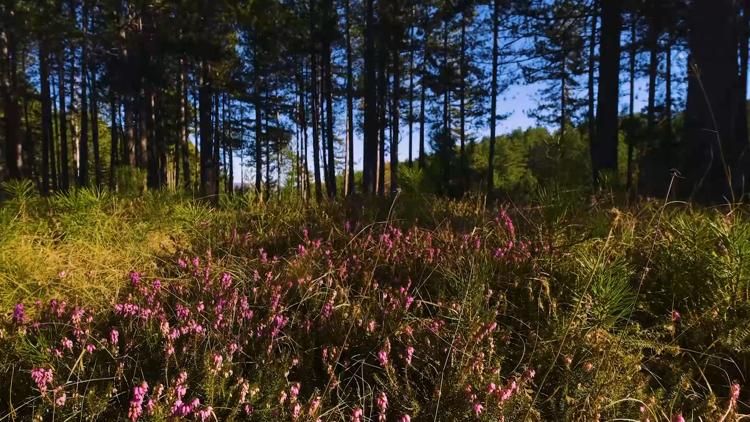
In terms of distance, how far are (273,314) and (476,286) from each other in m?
0.88

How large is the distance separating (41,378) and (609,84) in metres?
10.1

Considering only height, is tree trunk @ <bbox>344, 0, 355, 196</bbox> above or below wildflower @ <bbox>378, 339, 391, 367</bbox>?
above

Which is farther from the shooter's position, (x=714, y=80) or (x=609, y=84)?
(x=609, y=84)

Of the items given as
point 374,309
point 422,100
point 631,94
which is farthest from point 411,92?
A: point 374,309

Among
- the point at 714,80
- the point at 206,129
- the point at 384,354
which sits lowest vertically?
the point at 384,354

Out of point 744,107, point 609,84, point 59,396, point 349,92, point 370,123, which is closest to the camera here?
point 59,396

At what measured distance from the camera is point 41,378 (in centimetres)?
150

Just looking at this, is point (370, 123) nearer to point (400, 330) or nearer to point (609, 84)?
point (609, 84)

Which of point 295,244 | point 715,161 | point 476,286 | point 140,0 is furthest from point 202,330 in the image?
point 140,0

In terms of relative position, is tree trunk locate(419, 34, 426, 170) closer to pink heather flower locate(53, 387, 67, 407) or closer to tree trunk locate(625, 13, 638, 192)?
tree trunk locate(625, 13, 638, 192)

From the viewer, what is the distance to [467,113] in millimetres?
25891

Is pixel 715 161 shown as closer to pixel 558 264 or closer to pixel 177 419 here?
pixel 558 264

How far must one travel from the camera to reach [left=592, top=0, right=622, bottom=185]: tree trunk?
30.0 feet

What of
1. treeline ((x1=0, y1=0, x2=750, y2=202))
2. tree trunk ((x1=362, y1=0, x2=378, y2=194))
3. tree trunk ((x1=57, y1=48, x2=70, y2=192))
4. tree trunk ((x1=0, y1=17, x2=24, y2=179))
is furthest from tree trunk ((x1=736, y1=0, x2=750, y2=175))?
tree trunk ((x1=57, y1=48, x2=70, y2=192))
